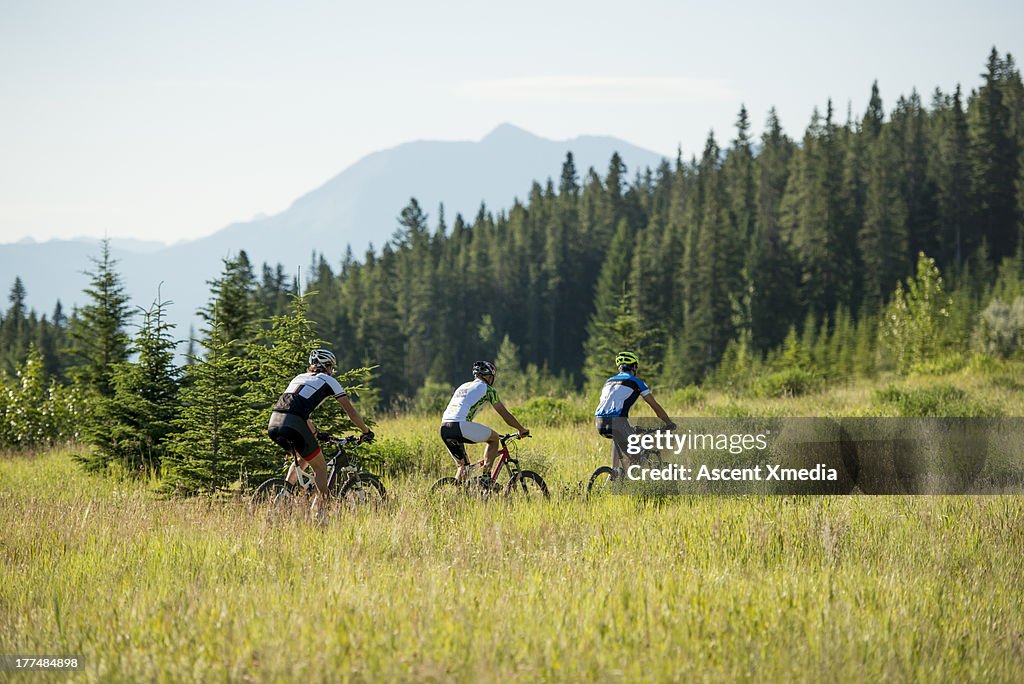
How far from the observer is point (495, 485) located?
9.47m

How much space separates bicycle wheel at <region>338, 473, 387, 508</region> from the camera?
877 cm

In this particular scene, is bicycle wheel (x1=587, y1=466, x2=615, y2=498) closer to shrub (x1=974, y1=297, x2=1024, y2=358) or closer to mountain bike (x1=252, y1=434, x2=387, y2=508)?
mountain bike (x1=252, y1=434, x2=387, y2=508)

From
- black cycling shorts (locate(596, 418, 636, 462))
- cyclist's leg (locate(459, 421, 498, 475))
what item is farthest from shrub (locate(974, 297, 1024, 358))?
cyclist's leg (locate(459, 421, 498, 475))

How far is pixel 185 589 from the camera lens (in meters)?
6.21

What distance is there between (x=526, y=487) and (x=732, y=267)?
309 ft

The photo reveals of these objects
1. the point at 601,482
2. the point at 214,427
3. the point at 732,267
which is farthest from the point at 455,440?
the point at 732,267

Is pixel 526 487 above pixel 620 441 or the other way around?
the other way around

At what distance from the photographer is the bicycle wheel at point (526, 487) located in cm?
940

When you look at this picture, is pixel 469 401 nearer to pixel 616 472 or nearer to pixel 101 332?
pixel 616 472

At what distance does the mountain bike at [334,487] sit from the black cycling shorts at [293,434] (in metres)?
0.29

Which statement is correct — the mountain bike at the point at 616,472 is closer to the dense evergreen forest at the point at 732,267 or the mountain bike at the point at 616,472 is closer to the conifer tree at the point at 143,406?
the conifer tree at the point at 143,406

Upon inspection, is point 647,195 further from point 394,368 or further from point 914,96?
point 394,368

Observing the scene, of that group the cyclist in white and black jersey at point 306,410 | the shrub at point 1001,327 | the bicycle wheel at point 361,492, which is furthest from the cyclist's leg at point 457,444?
the shrub at point 1001,327

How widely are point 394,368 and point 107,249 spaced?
86.7 m
